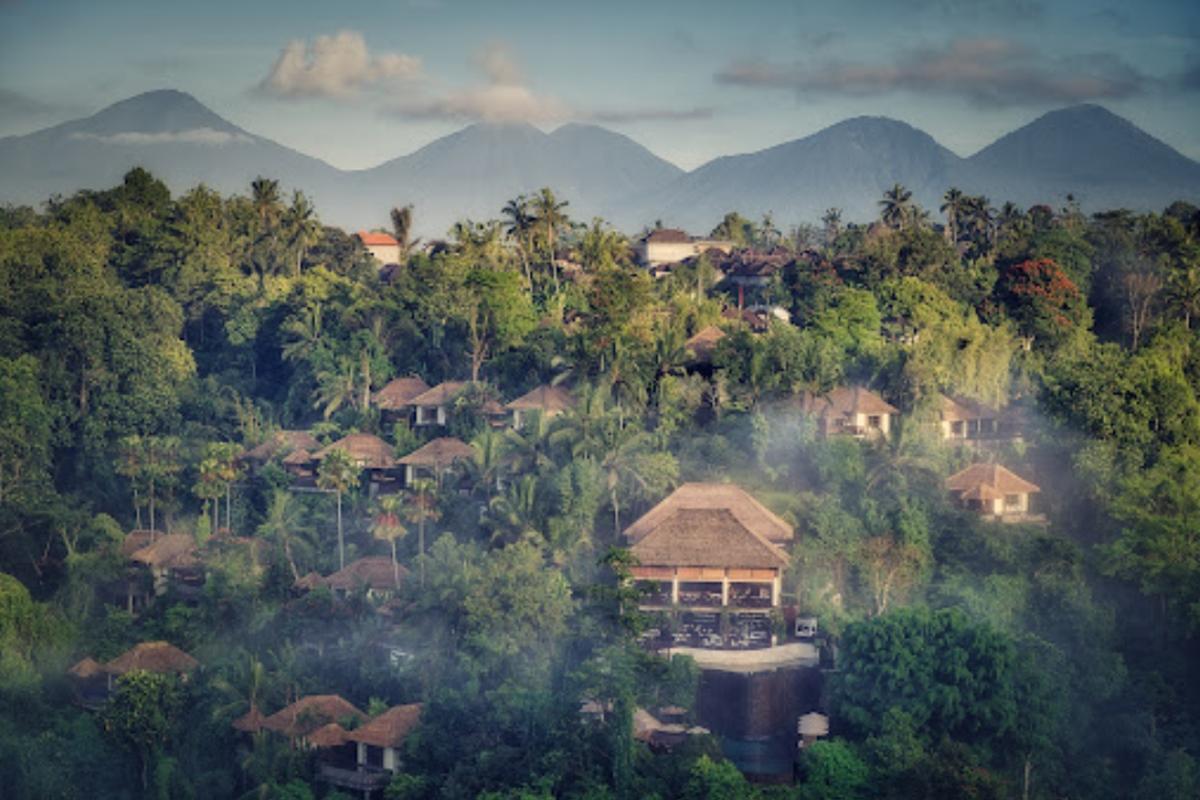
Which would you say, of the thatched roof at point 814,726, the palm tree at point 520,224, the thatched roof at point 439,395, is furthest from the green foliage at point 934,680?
the palm tree at point 520,224

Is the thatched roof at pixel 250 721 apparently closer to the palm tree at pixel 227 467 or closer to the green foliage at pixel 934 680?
the palm tree at pixel 227 467

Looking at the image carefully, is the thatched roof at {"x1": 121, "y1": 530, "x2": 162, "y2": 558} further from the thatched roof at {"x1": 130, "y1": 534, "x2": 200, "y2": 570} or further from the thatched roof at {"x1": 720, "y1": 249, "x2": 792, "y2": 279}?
the thatched roof at {"x1": 720, "y1": 249, "x2": 792, "y2": 279}

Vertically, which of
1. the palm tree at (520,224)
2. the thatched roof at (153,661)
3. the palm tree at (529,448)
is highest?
the palm tree at (520,224)

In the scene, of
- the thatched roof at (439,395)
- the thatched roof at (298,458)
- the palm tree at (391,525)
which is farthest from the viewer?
the thatched roof at (439,395)

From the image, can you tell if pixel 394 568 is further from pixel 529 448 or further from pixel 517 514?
pixel 529 448

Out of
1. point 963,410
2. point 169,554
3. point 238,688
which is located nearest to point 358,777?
point 238,688

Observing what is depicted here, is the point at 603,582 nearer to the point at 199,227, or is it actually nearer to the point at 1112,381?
the point at 1112,381

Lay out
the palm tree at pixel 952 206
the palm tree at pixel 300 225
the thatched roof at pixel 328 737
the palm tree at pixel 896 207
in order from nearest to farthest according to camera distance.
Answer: the thatched roof at pixel 328 737
the palm tree at pixel 300 225
the palm tree at pixel 896 207
the palm tree at pixel 952 206

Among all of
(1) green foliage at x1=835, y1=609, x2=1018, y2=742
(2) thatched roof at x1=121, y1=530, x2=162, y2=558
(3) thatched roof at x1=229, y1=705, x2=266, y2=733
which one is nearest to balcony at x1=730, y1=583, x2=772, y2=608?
(1) green foliage at x1=835, y1=609, x2=1018, y2=742
